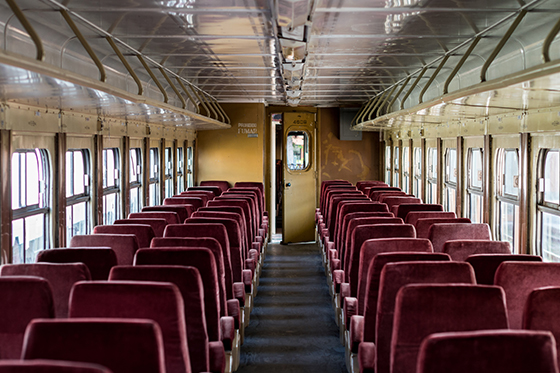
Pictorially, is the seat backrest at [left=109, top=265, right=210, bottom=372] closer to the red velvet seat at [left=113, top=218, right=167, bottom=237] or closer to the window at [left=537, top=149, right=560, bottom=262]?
the red velvet seat at [left=113, top=218, right=167, bottom=237]

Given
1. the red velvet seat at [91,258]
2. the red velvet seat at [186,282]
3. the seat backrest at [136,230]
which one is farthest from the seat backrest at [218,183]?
the red velvet seat at [186,282]

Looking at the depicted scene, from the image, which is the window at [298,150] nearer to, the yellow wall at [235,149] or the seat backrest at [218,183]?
the yellow wall at [235,149]

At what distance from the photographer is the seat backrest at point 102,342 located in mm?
1725

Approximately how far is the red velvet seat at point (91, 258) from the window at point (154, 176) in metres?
5.95

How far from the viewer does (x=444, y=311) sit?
90.6 inches

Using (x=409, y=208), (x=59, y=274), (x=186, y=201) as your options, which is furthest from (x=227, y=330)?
(x=186, y=201)

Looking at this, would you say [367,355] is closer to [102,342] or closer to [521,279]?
[521,279]

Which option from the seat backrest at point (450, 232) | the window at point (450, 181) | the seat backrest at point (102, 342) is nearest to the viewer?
the seat backrest at point (102, 342)

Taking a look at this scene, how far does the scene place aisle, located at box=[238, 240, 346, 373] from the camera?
4.94 m

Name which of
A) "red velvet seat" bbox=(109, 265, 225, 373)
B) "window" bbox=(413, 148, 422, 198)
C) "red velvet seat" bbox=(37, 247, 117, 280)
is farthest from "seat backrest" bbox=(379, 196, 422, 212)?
"red velvet seat" bbox=(109, 265, 225, 373)

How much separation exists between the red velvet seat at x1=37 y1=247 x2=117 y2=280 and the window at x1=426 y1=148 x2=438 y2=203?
6766 mm

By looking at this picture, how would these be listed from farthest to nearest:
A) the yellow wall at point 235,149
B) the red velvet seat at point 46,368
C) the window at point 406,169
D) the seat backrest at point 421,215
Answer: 1. the yellow wall at point 235,149
2. the window at point 406,169
3. the seat backrest at point 421,215
4. the red velvet seat at point 46,368

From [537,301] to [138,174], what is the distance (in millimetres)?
7007

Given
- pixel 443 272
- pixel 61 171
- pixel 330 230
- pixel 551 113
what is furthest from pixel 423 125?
pixel 443 272
